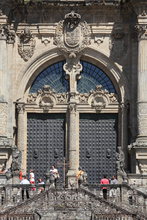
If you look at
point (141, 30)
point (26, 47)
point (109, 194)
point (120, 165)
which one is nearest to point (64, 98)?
point (26, 47)

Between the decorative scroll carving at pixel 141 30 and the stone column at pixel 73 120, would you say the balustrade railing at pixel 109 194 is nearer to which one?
the stone column at pixel 73 120

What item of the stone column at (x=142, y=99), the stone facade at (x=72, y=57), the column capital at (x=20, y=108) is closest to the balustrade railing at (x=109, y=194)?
the stone column at (x=142, y=99)

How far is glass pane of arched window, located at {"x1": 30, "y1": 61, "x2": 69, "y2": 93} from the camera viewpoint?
5062cm

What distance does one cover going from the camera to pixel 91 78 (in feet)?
167

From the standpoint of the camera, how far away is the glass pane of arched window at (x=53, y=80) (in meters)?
50.6

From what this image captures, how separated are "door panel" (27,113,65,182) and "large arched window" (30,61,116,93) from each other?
4.97ft

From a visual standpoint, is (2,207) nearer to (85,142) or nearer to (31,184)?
(31,184)

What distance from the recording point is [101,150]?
164 feet

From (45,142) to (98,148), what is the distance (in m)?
2.68

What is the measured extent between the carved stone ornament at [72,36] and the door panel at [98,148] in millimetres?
3674

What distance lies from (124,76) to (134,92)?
114 cm

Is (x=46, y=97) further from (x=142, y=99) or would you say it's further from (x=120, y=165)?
(x=120, y=165)

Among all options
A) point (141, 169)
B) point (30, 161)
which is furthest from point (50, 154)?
point (141, 169)

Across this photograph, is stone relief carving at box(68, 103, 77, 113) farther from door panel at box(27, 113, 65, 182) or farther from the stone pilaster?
door panel at box(27, 113, 65, 182)
